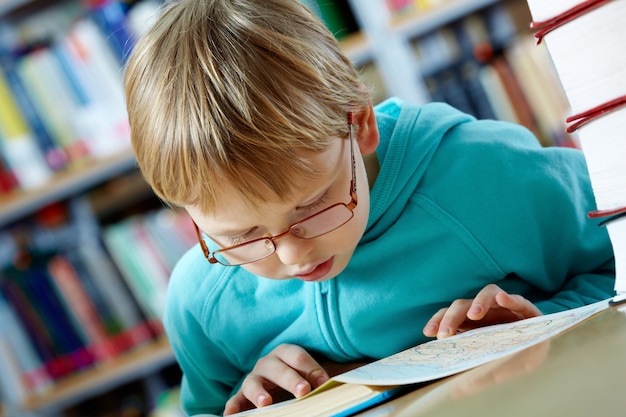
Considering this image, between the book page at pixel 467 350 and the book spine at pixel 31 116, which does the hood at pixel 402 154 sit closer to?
the book page at pixel 467 350

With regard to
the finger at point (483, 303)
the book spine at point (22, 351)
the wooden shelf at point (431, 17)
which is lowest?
the book spine at point (22, 351)

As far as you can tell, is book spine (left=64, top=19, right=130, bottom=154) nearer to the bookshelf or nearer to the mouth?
the bookshelf

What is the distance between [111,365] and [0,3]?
3.28 ft

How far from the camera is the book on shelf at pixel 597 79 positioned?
20.9 inches

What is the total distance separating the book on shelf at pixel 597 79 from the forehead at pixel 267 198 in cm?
26

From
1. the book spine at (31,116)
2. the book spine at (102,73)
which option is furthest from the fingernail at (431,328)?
the book spine at (31,116)

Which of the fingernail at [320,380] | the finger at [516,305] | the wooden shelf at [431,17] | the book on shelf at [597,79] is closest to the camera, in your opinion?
the book on shelf at [597,79]

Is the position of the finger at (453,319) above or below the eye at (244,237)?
below

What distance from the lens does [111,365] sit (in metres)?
2.08

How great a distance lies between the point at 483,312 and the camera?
2.31ft

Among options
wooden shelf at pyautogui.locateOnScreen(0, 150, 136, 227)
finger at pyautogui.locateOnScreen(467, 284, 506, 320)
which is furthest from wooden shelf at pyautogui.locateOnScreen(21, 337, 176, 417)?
finger at pyautogui.locateOnScreen(467, 284, 506, 320)

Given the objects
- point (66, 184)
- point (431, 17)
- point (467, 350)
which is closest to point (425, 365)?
point (467, 350)

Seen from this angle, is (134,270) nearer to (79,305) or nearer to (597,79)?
(79,305)

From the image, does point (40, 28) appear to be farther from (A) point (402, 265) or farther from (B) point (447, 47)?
(A) point (402, 265)
